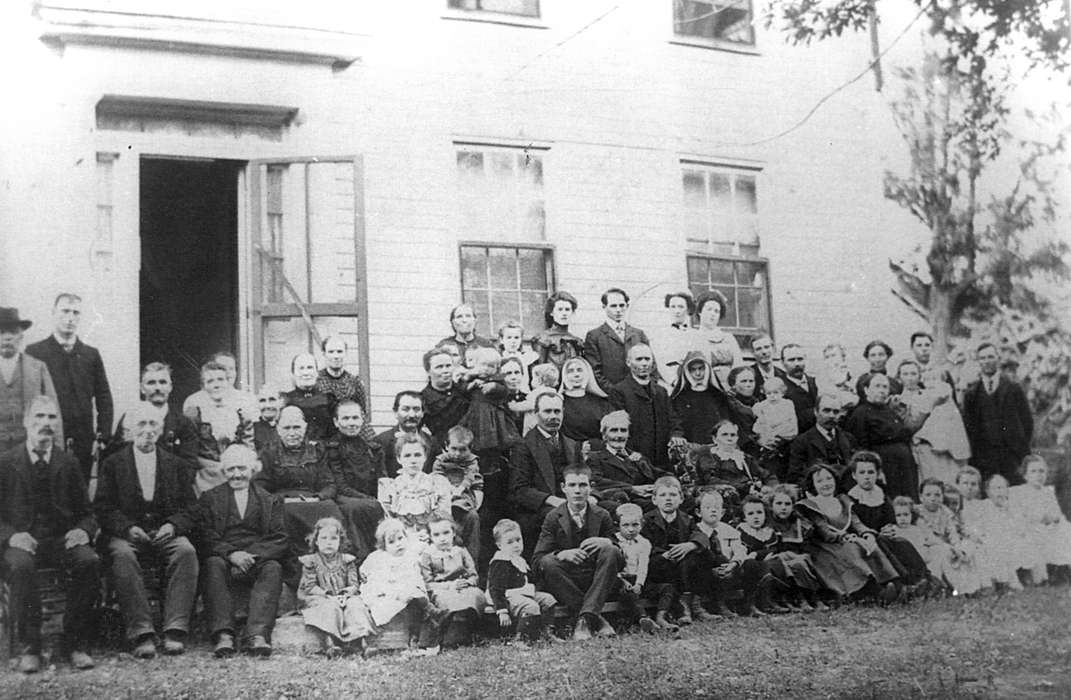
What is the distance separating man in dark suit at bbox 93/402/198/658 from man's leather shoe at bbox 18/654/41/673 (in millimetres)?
329

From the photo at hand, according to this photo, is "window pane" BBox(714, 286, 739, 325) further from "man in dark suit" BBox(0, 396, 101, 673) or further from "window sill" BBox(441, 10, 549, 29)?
"man in dark suit" BBox(0, 396, 101, 673)

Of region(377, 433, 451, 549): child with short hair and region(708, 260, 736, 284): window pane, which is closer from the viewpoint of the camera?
region(377, 433, 451, 549): child with short hair

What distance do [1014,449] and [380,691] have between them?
3559 millimetres

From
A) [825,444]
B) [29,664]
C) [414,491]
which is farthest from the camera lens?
[825,444]

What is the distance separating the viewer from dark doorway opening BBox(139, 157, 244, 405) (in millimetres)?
4551

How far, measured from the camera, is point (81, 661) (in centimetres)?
425

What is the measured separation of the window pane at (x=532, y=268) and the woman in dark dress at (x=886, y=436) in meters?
1.76

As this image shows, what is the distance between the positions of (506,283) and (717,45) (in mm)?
1657

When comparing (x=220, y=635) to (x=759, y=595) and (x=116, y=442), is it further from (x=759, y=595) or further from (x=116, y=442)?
(x=759, y=595)

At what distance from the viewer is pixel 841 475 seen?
5594mm

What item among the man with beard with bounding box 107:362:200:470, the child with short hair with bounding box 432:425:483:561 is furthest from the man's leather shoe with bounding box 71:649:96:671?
the child with short hair with bounding box 432:425:483:561

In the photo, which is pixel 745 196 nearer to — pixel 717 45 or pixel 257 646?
pixel 717 45

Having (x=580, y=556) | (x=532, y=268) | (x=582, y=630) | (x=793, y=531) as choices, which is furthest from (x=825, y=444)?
(x=532, y=268)

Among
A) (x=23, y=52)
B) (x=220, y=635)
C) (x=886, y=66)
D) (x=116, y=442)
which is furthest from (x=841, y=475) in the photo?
(x=23, y=52)
